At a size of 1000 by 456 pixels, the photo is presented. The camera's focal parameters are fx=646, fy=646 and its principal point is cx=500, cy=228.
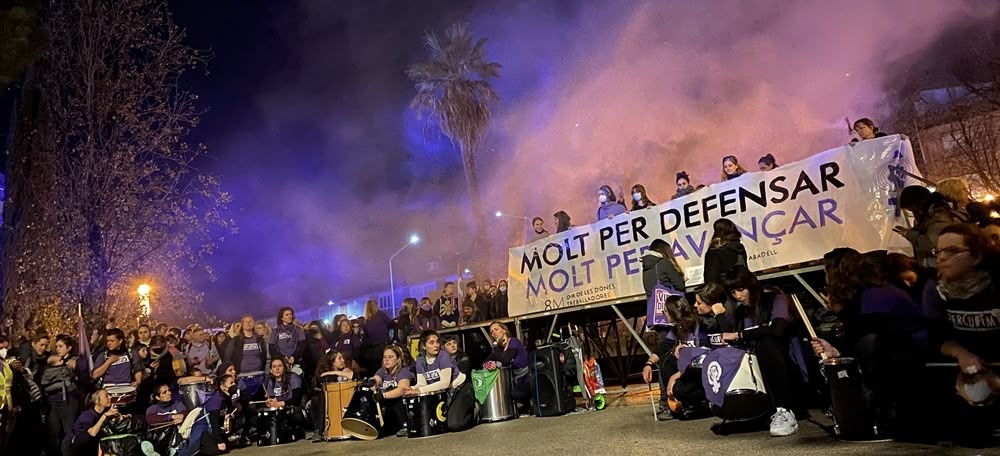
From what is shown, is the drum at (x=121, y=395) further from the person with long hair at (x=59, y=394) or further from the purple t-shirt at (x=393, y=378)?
the purple t-shirt at (x=393, y=378)

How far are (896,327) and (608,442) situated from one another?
2626mm

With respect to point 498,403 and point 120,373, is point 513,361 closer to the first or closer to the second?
point 498,403

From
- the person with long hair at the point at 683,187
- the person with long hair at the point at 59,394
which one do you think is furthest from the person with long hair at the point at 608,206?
the person with long hair at the point at 59,394

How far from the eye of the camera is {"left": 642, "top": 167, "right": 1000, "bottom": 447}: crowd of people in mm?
3881

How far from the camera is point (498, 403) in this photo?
9148 millimetres

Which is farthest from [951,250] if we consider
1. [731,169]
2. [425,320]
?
[425,320]

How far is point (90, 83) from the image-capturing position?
13516 millimetres

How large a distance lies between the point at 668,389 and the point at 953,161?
2383 cm

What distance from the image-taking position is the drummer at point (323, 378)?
959 cm

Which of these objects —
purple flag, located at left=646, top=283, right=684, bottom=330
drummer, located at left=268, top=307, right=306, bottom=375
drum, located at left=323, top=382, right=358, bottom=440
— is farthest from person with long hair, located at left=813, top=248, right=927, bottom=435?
drummer, located at left=268, top=307, right=306, bottom=375

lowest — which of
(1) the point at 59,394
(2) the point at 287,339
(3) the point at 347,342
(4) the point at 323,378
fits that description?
(4) the point at 323,378

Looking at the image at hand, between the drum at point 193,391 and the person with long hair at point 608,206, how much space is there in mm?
6555

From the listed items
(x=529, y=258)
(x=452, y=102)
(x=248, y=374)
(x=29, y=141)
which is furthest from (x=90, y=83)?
(x=452, y=102)

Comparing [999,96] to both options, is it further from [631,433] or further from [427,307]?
[631,433]
